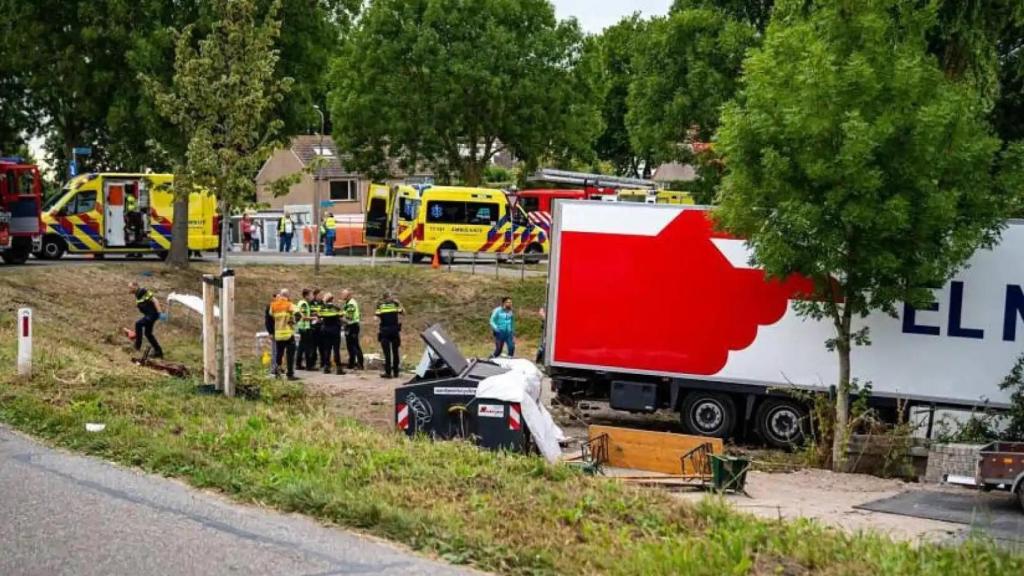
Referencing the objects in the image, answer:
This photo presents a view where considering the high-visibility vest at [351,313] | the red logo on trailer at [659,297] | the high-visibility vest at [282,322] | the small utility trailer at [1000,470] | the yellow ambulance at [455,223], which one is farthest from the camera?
the yellow ambulance at [455,223]

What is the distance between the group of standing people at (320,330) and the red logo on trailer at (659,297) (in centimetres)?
544

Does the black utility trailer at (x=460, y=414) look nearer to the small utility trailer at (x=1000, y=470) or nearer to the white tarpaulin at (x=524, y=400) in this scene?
the white tarpaulin at (x=524, y=400)

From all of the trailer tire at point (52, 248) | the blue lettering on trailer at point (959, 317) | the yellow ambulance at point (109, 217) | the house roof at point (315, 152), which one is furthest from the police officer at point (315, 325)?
the house roof at point (315, 152)

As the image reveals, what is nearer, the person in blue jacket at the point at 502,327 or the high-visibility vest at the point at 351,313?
the high-visibility vest at the point at 351,313

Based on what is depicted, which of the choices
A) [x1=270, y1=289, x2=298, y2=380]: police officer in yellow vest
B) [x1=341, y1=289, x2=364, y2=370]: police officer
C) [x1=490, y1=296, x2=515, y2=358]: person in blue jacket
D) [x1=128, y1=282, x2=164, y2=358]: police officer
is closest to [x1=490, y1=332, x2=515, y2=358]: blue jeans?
[x1=490, y1=296, x2=515, y2=358]: person in blue jacket

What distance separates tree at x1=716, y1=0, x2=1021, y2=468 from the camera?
17.3 meters

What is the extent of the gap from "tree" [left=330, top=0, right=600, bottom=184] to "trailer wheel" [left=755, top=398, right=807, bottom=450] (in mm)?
34540

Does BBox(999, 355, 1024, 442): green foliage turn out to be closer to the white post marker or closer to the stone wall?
the stone wall

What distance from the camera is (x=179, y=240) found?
3644 centimetres

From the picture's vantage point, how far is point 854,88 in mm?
17453

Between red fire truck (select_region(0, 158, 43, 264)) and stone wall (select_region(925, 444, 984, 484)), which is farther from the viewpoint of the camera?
red fire truck (select_region(0, 158, 43, 264))

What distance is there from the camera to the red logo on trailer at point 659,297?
20.8 meters

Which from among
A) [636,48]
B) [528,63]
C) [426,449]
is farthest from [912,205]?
[528,63]

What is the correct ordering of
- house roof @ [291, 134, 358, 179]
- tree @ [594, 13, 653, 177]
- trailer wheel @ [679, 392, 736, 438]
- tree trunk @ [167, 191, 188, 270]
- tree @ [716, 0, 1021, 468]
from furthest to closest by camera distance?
tree @ [594, 13, 653, 177]
house roof @ [291, 134, 358, 179]
tree trunk @ [167, 191, 188, 270]
trailer wheel @ [679, 392, 736, 438]
tree @ [716, 0, 1021, 468]
